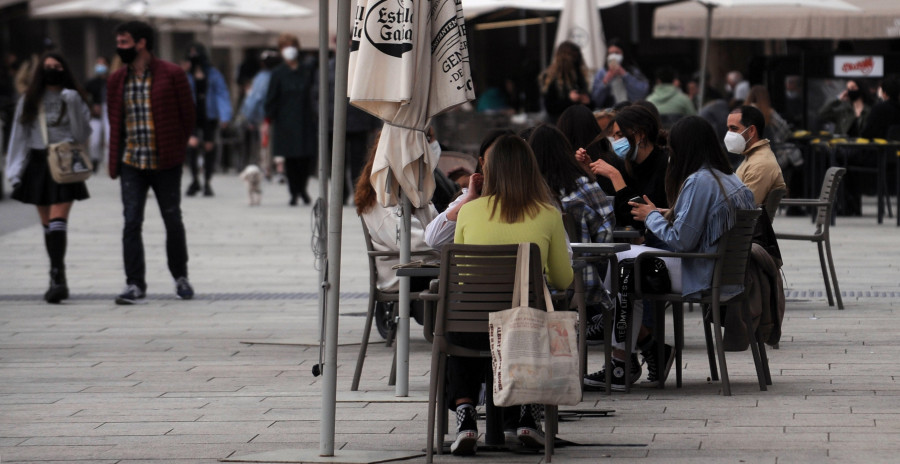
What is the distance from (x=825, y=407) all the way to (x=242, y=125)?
22.2m

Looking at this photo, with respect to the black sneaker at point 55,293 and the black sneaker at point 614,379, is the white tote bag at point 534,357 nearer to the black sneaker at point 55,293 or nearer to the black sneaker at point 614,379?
the black sneaker at point 614,379

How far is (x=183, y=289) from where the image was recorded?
38.3ft

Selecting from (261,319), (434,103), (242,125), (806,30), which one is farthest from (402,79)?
(242,125)

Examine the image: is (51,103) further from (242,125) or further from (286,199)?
(242,125)

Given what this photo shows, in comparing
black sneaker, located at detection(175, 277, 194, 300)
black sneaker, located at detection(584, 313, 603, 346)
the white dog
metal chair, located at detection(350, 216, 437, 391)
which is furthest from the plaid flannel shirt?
the white dog

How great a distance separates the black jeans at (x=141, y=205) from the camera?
11188 millimetres

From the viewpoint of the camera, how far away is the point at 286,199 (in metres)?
22.0

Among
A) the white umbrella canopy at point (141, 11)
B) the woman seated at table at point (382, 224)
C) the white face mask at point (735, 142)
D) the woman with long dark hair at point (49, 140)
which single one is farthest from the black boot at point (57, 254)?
the white umbrella canopy at point (141, 11)

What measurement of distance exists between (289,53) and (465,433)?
47.9ft

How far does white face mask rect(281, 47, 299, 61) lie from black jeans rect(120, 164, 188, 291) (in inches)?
358

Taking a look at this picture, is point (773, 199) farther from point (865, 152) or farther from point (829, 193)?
point (865, 152)

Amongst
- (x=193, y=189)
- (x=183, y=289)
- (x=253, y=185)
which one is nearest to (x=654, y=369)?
(x=183, y=289)

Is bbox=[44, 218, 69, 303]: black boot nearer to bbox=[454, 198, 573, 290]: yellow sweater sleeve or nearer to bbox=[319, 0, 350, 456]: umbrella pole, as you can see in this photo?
bbox=[319, 0, 350, 456]: umbrella pole

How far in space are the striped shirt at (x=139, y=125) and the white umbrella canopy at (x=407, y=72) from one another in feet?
13.2
